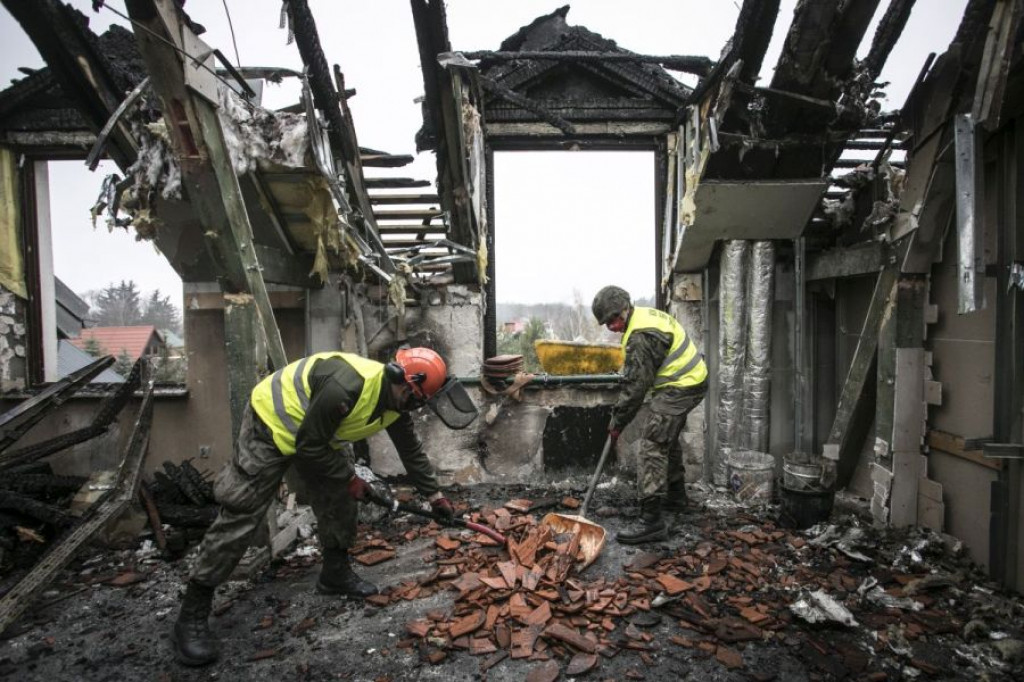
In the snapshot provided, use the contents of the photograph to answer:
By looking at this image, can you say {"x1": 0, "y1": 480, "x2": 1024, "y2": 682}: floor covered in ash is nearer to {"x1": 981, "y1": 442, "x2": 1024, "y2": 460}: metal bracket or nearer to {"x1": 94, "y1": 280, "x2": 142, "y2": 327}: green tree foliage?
{"x1": 981, "y1": 442, "x2": 1024, "y2": 460}: metal bracket

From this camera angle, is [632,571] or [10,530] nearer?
[632,571]

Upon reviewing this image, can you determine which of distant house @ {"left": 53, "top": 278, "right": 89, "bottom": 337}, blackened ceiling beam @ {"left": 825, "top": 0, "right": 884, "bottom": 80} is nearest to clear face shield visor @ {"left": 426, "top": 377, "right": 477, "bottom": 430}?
blackened ceiling beam @ {"left": 825, "top": 0, "right": 884, "bottom": 80}

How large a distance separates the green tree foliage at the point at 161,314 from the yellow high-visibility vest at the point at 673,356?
1217 inches

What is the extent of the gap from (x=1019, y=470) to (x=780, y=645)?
1.79 m

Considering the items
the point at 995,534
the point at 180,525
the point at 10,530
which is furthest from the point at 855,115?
the point at 10,530

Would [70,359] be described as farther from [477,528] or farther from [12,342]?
[477,528]

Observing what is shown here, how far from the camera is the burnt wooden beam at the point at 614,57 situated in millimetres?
5168

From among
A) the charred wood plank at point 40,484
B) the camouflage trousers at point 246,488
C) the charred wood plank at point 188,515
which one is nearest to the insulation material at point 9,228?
the charred wood plank at point 40,484

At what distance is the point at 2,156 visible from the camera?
516 centimetres

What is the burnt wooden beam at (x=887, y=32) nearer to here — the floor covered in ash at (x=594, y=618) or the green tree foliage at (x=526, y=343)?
the floor covered in ash at (x=594, y=618)

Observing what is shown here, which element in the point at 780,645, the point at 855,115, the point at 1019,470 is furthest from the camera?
the point at 855,115

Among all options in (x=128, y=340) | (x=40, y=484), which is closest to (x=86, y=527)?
(x=40, y=484)

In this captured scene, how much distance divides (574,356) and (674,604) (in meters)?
2.92

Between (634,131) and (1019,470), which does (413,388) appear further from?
(634,131)
